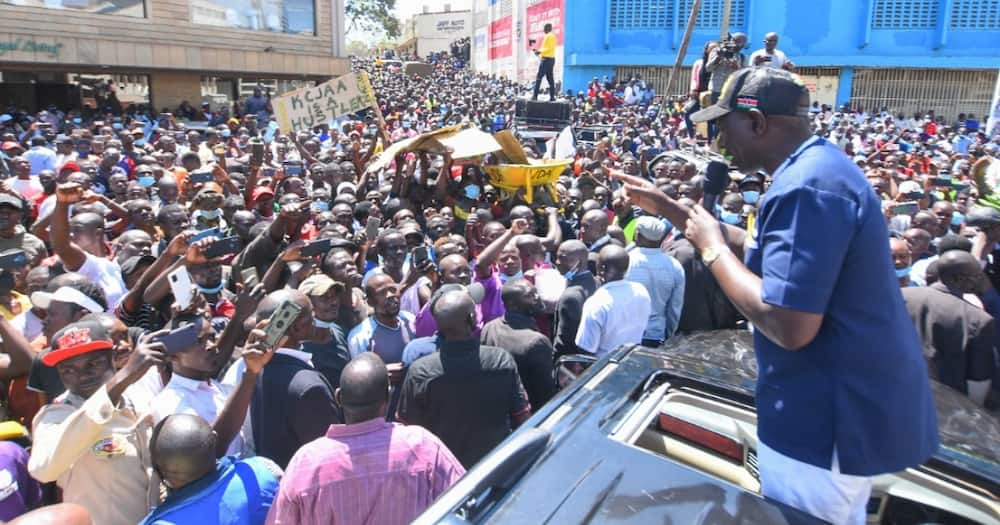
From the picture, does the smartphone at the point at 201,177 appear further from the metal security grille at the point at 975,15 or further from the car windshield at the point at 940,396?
the metal security grille at the point at 975,15

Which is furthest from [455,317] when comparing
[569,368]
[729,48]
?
[729,48]

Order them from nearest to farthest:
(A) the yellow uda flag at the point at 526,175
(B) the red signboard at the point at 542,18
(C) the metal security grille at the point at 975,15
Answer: (A) the yellow uda flag at the point at 526,175 < (C) the metal security grille at the point at 975,15 < (B) the red signboard at the point at 542,18

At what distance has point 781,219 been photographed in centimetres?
149

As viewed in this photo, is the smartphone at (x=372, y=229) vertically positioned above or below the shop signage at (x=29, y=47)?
below

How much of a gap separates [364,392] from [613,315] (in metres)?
1.91

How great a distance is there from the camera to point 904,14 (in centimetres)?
2483

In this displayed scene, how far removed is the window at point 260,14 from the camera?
65.6 ft

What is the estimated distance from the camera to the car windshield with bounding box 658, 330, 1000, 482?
1.85 m

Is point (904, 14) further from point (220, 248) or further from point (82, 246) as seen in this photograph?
point (82, 246)

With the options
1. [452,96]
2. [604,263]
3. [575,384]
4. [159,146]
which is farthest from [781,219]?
[452,96]

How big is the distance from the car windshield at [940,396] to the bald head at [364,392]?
105 centimetres

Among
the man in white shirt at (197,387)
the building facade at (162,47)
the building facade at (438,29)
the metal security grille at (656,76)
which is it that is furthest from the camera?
the building facade at (438,29)

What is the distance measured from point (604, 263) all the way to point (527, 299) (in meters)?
0.63

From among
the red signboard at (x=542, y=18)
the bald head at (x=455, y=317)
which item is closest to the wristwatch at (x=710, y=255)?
the bald head at (x=455, y=317)
